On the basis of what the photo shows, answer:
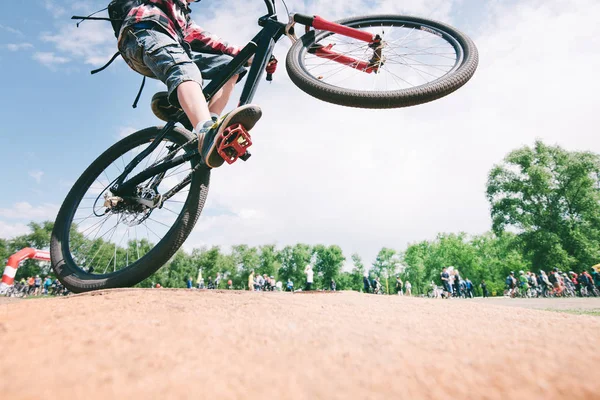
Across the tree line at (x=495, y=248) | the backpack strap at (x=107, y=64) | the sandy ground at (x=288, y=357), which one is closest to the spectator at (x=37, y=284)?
the tree line at (x=495, y=248)

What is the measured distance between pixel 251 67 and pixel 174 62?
0.74 metres

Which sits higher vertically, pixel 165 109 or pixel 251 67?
pixel 251 67

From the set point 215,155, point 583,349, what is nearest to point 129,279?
point 215,155

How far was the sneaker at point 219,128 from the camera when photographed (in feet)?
6.52

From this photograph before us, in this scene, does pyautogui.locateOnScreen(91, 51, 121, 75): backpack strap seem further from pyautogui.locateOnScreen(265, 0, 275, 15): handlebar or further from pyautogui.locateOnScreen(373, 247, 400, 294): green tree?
pyautogui.locateOnScreen(373, 247, 400, 294): green tree

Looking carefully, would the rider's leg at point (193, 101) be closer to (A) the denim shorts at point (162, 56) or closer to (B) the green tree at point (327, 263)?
(A) the denim shorts at point (162, 56)

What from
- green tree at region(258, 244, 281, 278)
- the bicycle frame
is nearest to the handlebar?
the bicycle frame

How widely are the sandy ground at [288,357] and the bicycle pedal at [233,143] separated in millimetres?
1139

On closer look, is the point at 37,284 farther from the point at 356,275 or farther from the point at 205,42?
the point at 356,275

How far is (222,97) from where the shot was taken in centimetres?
303

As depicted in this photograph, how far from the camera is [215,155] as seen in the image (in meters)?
2.07

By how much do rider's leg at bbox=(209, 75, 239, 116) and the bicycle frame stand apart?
11 centimetres

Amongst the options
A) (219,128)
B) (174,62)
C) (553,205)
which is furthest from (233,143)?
(553,205)

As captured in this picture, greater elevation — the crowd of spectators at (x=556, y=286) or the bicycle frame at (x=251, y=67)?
the bicycle frame at (x=251, y=67)
